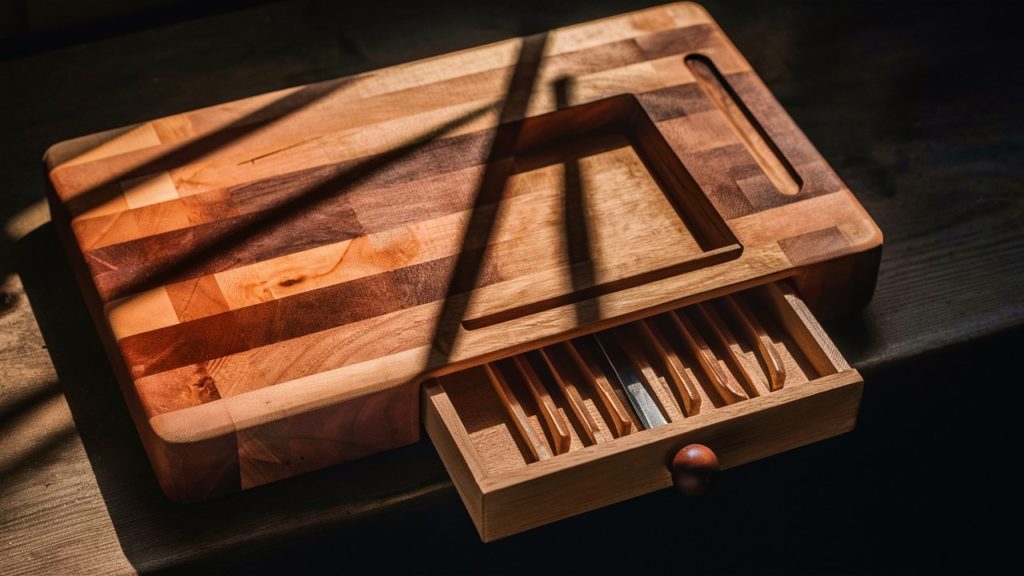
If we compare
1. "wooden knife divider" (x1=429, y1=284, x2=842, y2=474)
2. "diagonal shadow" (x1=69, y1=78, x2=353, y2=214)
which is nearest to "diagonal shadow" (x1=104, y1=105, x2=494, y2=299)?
"diagonal shadow" (x1=69, y1=78, x2=353, y2=214)

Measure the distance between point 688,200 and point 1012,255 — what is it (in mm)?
385

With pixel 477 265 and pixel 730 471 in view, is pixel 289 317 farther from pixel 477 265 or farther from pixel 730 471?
pixel 730 471

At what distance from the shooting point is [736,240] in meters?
1.24

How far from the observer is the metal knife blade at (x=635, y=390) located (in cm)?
114

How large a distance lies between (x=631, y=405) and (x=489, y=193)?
282 millimetres

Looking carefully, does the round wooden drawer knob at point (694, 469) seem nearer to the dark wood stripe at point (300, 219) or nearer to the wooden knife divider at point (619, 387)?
the wooden knife divider at point (619, 387)

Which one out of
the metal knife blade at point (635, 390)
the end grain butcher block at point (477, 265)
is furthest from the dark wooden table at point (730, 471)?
the metal knife blade at point (635, 390)

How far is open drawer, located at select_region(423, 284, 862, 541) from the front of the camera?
1.06m

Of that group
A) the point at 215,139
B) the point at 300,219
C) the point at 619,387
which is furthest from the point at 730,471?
the point at 215,139

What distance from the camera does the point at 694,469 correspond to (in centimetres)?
105

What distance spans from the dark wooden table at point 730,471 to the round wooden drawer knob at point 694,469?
0.24 metres

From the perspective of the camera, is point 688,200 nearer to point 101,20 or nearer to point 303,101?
point 303,101

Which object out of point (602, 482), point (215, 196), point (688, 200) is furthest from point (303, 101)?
point (602, 482)

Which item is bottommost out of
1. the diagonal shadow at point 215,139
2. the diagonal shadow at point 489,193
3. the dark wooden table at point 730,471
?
the dark wooden table at point 730,471
